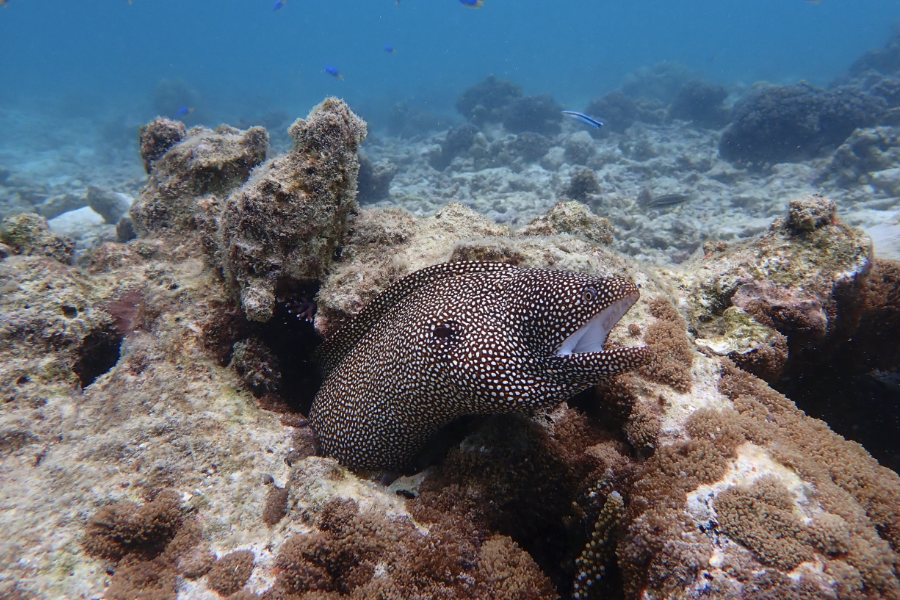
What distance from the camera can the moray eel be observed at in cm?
296

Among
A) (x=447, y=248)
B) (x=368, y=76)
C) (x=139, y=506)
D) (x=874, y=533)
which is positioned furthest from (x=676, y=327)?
(x=368, y=76)

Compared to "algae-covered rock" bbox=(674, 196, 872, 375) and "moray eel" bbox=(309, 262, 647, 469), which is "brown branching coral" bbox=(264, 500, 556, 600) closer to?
"moray eel" bbox=(309, 262, 647, 469)

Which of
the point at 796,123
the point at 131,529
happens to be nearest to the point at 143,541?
the point at 131,529

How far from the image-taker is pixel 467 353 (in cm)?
302

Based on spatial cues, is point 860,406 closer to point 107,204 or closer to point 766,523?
point 766,523

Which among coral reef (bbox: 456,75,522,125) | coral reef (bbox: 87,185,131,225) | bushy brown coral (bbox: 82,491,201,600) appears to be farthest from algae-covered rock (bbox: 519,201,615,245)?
coral reef (bbox: 456,75,522,125)

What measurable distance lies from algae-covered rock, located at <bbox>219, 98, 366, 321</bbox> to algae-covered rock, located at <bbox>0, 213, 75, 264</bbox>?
394 cm

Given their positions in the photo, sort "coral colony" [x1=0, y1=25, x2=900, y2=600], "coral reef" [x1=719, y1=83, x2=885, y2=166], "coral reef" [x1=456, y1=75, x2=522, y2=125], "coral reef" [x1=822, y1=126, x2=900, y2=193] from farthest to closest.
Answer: "coral reef" [x1=456, y1=75, x2=522, y2=125], "coral reef" [x1=719, y1=83, x2=885, y2=166], "coral reef" [x1=822, y1=126, x2=900, y2=193], "coral colony" [x1=0, y1=25, x2=900, y2=600]

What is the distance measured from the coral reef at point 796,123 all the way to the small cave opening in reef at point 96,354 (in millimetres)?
24149

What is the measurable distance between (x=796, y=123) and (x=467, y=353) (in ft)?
79.2

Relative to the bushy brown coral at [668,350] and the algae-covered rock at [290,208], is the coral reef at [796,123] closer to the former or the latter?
the bushy brown coral at [668,350]

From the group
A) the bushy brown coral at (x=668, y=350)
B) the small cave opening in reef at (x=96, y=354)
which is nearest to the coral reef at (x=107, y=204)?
the small cave opening in reef at (x=96, y=354)

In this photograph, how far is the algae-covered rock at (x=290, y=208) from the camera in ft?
13.0

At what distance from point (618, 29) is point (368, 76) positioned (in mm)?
57358
